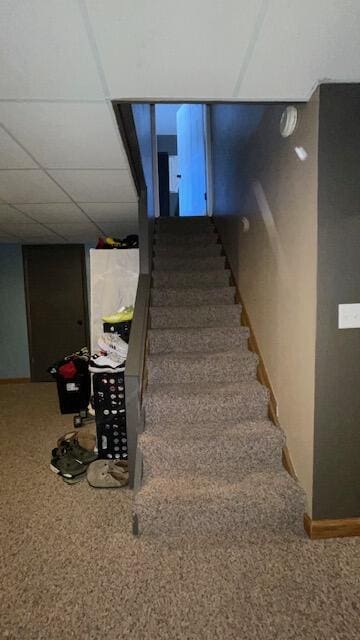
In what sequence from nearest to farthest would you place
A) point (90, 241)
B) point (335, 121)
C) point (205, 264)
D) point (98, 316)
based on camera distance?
point (335, 121) → point (98, 316) → point (205, 264) → point (90, 241)

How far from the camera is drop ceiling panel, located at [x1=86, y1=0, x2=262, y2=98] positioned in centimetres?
106

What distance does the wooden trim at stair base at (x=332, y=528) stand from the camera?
1779 mm

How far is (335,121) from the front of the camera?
1583mm

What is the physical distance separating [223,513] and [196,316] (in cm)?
161

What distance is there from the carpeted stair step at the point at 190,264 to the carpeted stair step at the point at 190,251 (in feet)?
0.53

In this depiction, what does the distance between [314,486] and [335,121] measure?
5.88 feet

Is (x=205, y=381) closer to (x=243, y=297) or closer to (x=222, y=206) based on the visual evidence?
(x=243, y=297)

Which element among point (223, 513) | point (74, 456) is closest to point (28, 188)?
point (74, 456)

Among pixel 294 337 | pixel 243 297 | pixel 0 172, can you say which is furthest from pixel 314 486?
pixel 0 172

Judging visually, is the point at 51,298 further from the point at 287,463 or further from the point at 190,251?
the point at 287,463

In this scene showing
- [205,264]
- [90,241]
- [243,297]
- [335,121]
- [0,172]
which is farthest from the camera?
[90,241]

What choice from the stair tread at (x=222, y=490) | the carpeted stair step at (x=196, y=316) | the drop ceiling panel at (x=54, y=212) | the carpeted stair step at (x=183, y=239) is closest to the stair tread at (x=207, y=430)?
the stair tread at (x=222, y=490)

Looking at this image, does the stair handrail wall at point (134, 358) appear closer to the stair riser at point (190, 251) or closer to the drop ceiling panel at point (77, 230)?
the stair riser at point (190, 251)

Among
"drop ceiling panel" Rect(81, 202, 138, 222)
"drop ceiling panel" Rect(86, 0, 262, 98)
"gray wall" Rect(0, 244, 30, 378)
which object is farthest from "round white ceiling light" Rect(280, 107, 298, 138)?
"gray wall" Rect(0, 244, 30, 378)
